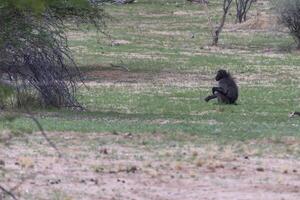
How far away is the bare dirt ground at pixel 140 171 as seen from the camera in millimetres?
11172

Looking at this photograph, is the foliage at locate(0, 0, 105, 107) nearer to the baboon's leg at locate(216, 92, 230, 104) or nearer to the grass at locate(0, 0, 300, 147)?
the grass at locate(0, 0, 300, 147)

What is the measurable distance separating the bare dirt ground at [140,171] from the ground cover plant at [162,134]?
0.01 metres

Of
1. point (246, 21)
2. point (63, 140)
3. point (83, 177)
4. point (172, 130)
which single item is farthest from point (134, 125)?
point (246, 21)

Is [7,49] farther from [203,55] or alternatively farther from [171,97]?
[203,55]

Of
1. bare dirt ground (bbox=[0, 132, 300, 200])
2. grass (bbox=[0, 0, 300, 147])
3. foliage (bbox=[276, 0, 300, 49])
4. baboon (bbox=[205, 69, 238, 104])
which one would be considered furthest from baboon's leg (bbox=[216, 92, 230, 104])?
foliage (bbox=[276, 0, 300, 49])

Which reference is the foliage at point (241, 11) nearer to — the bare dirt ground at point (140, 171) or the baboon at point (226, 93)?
the baboon at point (226, 93)

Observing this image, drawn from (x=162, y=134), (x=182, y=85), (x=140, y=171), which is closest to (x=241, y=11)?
(x=182, y=85)

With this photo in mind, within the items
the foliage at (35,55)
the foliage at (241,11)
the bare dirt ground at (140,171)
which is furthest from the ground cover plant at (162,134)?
the foliage at (241,11)

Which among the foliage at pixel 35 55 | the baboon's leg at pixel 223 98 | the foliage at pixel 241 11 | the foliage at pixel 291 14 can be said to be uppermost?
the foliage at pixel 35 55

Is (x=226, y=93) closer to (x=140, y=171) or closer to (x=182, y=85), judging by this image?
(x=182, y=85)

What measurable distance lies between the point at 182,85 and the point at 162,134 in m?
13.2

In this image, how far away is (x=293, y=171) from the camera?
41.3 feet

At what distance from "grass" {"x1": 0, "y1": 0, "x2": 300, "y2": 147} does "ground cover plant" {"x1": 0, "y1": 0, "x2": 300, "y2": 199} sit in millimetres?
37

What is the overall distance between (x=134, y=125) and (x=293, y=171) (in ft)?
17.3
